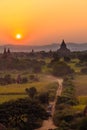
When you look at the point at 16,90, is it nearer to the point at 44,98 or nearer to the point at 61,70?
the point at 44,98

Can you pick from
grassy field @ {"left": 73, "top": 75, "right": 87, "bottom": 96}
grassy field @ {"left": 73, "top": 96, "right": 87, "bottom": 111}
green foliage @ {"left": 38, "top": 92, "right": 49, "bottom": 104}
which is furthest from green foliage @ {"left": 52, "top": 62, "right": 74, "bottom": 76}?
green foliage @ {"left": 38, "top": 92, "right": 49, "bottom": 104}

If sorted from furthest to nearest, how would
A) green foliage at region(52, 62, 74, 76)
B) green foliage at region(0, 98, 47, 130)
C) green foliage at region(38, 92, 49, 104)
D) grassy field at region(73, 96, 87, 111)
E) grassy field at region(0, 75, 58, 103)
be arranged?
green foliage at region(52, 62, 74, 76) → grassy field at region(0, 75, 58, 103) → green foliage at region(38, 92, 49, 104) → grassy field at region(73, 96, 87, 111) → green foliage at region(0, 98, 47, 130)

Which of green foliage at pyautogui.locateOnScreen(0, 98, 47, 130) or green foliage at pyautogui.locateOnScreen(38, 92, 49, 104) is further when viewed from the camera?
green foliage at pyautogui.locateOnScreen(38, 92, 49, 104)

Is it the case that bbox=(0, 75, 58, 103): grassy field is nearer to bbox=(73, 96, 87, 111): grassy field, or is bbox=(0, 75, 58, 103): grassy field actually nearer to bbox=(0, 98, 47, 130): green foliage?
bbox=(73, 96, 87, 111): grassy field

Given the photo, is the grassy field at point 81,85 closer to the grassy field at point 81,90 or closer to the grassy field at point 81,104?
the grassy field at point 81,90

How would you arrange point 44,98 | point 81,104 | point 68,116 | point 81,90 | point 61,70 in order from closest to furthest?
point 68,116 → point 81,104 → point 44,98 → point 81,90 → point 61,70

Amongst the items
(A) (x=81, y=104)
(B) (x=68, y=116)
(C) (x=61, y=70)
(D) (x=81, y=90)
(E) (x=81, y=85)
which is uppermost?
(C) (x=61, y=70)

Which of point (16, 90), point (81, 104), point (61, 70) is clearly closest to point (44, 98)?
point (81, 104)

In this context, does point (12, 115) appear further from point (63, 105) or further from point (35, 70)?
point (35, 70)

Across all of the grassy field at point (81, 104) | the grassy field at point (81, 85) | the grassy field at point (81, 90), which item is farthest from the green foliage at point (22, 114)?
the grassy field at point (81, 85)

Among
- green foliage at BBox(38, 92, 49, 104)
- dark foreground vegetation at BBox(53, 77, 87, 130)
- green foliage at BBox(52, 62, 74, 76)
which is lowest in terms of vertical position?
dark foreground vegetation at BBox(53, 77, 87, 130)

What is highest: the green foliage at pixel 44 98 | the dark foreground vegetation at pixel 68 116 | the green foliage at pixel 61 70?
the green foliage at pixel 61 70

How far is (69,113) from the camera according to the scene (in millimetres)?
48344

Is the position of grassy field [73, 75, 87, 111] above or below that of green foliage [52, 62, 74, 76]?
below
